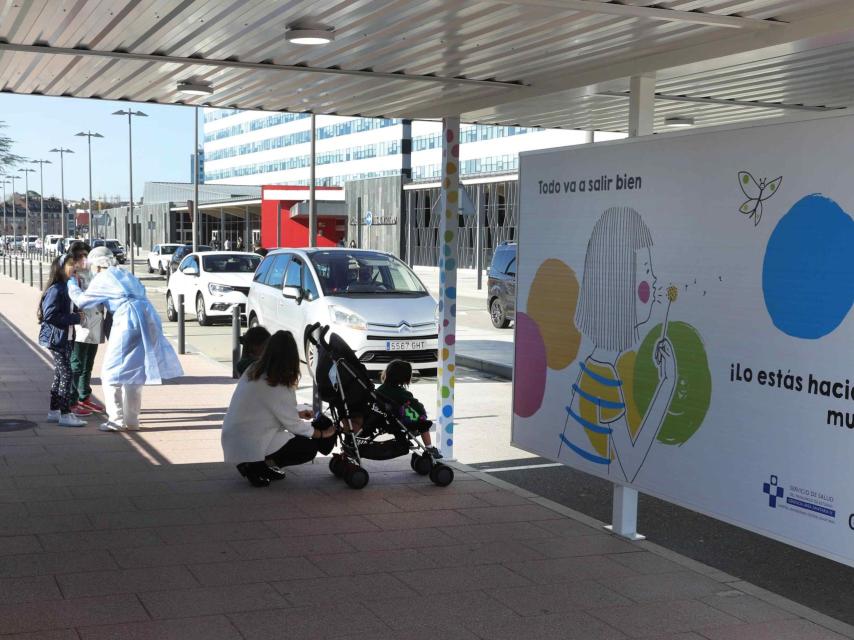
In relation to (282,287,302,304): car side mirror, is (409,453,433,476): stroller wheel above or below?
below

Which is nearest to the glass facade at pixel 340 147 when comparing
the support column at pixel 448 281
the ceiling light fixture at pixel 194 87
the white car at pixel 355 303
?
the white car at pixel 355 303

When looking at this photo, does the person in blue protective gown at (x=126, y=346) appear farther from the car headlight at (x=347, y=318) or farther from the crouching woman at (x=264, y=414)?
the car headlight at (x=347, y=318)

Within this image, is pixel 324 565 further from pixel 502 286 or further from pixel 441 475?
pixel 502 286

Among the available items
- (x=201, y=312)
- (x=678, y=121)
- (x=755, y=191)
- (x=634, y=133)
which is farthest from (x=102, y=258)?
(x=201, y=312)

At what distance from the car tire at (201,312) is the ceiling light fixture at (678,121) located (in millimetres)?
13490

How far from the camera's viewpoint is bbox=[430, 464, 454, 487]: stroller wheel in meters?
7.98

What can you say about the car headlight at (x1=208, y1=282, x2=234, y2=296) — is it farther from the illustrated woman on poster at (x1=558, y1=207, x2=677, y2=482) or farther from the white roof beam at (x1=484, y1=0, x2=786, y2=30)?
the white roof beam at (x1=484, y1=0, x2=786, y2=30)

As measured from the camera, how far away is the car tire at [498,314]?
22.9 m

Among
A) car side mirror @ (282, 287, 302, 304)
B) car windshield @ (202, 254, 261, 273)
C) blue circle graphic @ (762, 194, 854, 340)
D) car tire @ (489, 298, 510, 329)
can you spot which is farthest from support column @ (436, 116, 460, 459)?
car windshield @ (202, 254, 261, 273)

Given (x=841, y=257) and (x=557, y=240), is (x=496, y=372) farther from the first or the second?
(x=841, y=257)

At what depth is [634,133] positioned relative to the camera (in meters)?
6.89

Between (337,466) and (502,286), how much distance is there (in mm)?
15256

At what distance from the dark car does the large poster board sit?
15203mm

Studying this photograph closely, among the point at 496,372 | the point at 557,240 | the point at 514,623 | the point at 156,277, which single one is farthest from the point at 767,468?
the point at 156,277
